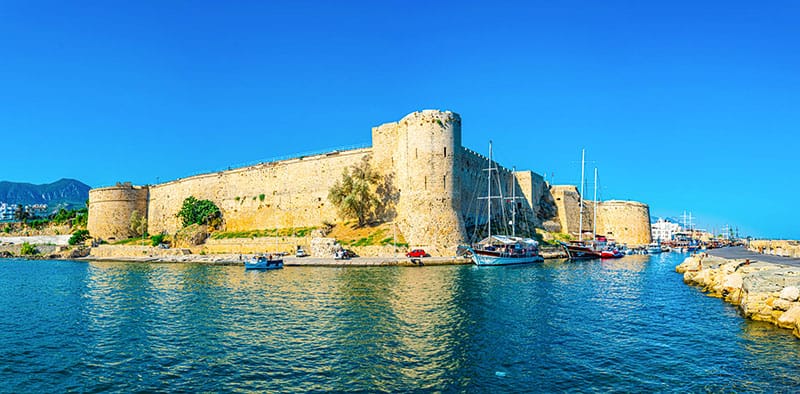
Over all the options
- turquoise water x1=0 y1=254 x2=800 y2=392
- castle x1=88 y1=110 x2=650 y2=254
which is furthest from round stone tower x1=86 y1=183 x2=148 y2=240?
turquoise water x1=0 y1=254 x2=800 y2=392

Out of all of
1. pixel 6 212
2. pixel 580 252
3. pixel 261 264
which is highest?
pixel 6 212

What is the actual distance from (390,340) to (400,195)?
1029 inches

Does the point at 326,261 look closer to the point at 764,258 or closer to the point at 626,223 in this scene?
the point at 764,258

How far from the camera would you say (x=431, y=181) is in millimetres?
34656

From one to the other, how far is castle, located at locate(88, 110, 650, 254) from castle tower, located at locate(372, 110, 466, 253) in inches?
2.8

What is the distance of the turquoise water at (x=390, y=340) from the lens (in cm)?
873

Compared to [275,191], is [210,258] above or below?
below

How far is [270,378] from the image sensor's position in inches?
344

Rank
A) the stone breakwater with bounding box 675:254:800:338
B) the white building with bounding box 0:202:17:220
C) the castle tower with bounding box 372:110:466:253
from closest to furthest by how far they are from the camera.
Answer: the stone breakwater with bounding box 675:254:800:338, the castle tower with bounding box 372:110:466:253, the white building with bounding box 0:202:17:220

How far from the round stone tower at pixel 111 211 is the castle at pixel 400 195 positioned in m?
0.10

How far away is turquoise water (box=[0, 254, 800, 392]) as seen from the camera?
8.73 metres

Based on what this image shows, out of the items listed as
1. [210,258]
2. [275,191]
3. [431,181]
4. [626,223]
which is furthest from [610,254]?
[210,258]

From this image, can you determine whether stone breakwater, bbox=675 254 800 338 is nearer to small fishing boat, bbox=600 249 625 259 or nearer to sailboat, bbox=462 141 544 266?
sailboat, bbox=462 141 544 266

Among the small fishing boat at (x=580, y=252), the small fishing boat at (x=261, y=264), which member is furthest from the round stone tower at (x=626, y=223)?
the small fishing boat at (x=261, y=264)
